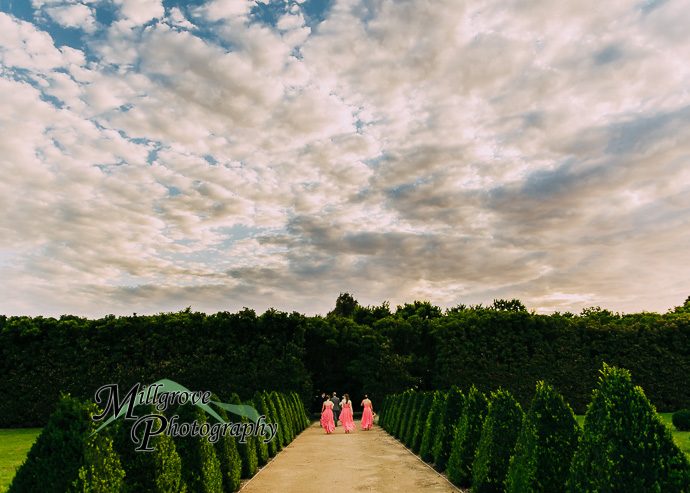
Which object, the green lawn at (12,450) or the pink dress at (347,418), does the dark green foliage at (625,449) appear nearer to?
the green lawn at (12,450)

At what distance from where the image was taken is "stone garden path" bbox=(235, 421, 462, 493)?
37.4 ft

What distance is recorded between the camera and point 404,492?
35.3 ft

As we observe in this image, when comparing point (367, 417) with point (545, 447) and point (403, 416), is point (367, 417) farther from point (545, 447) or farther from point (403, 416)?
point (545, 447)

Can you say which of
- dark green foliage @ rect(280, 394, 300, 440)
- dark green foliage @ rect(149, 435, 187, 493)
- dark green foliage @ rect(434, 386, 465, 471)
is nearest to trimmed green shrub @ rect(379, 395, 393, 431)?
dark green foliage @ rect(280, 394, 300, 440)

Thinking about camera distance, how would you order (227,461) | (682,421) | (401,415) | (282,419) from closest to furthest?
(227,461), (282,419), (682,421), (401,415)

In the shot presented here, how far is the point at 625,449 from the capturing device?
5.90 metres

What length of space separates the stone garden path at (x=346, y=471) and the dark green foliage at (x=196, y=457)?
2.17 m

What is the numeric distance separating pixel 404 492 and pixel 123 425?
6011 millimetres

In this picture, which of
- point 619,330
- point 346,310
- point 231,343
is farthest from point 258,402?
point 346,310

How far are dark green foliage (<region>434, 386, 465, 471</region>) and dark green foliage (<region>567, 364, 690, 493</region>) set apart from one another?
7.09 metres

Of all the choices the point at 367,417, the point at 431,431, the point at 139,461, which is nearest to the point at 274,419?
the point at 431,431

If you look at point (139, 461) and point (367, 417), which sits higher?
point (367, 417)

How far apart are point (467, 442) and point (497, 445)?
1720 millimetres

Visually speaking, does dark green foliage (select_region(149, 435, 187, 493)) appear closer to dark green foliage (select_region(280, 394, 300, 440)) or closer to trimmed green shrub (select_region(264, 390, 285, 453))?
trimmed green shrub (select_region(264, 390, 285, 453))
